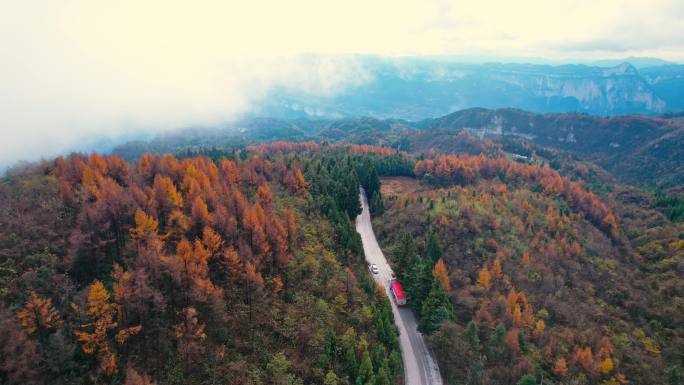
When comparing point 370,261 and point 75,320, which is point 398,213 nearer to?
point 370,261

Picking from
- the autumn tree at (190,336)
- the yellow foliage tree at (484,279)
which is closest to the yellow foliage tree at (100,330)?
the autumn tree at (190,336)

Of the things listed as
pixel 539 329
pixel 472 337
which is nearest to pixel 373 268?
pixel 472 337

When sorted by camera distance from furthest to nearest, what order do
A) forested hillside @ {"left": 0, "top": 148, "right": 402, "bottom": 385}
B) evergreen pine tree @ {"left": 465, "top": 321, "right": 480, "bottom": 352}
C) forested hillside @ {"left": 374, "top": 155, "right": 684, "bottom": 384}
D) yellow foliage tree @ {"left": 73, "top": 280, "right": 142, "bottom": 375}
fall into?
forested hillside @ {"left": 374, "top": 155, "right": 684, "bottom": 384}, evergreen pine tree @ {"left": 465, "top": 321, "right": 480, "bottom": 352}, forested hillside @ {"left": 0, "top": 148, "right": 402, "bottom": 385}, yellow foliage tree @ {"left": 73, "top": 280, "right": 142, "bottom": 375}

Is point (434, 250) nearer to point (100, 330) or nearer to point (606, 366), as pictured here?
point (606, 366)

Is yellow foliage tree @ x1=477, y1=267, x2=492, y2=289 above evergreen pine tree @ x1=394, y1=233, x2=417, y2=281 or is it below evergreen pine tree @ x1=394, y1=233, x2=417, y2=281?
below

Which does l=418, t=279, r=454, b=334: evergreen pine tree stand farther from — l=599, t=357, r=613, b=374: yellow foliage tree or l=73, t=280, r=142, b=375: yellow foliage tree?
l=73, t=280, r=142, b=375: yellow foliage tree

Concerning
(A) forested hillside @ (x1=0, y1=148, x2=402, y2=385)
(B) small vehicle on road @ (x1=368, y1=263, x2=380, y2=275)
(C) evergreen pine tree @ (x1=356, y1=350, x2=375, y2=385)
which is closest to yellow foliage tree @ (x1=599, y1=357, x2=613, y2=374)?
(A) forested hillside @ (x1=0, y1=148, x2=402, y2=385)
